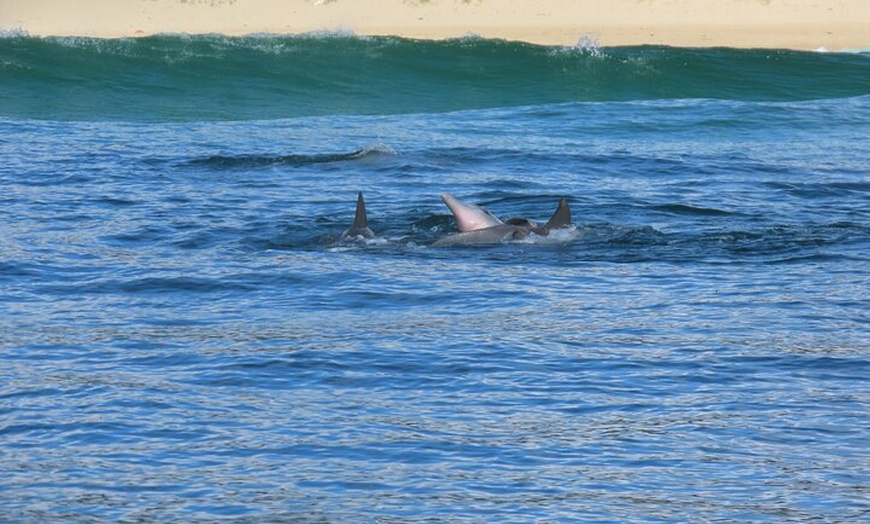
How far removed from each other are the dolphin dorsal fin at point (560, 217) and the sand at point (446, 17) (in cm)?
3072

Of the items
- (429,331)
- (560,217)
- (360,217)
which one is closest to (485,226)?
(560,217)

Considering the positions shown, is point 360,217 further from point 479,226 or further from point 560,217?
A: point 560,217

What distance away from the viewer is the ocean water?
775 cm

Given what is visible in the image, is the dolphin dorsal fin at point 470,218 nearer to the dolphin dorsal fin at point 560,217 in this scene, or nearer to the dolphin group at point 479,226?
the dolphin group at point 479,226

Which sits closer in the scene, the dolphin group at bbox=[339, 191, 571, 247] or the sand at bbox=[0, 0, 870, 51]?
the dolphin group at bbox=[339, 191, 571, 247]

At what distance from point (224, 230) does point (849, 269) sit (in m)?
5.74

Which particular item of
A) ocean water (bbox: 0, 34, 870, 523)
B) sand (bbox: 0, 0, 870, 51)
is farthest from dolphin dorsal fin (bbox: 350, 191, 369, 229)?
sand (bbox: 0, 0, 870, 51)

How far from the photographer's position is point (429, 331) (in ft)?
35.5

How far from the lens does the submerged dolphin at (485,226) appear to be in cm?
1391

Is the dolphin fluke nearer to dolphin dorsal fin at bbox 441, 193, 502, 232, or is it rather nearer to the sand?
dolphin dorsal fin at bbox 441, 193, 502, 232

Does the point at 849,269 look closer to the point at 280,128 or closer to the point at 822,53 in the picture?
the point at 280,128

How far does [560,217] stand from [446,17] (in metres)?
35.6

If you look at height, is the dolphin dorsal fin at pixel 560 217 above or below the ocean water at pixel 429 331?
above

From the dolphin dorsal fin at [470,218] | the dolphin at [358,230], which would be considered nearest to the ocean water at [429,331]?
the dolphin at [358,230]
